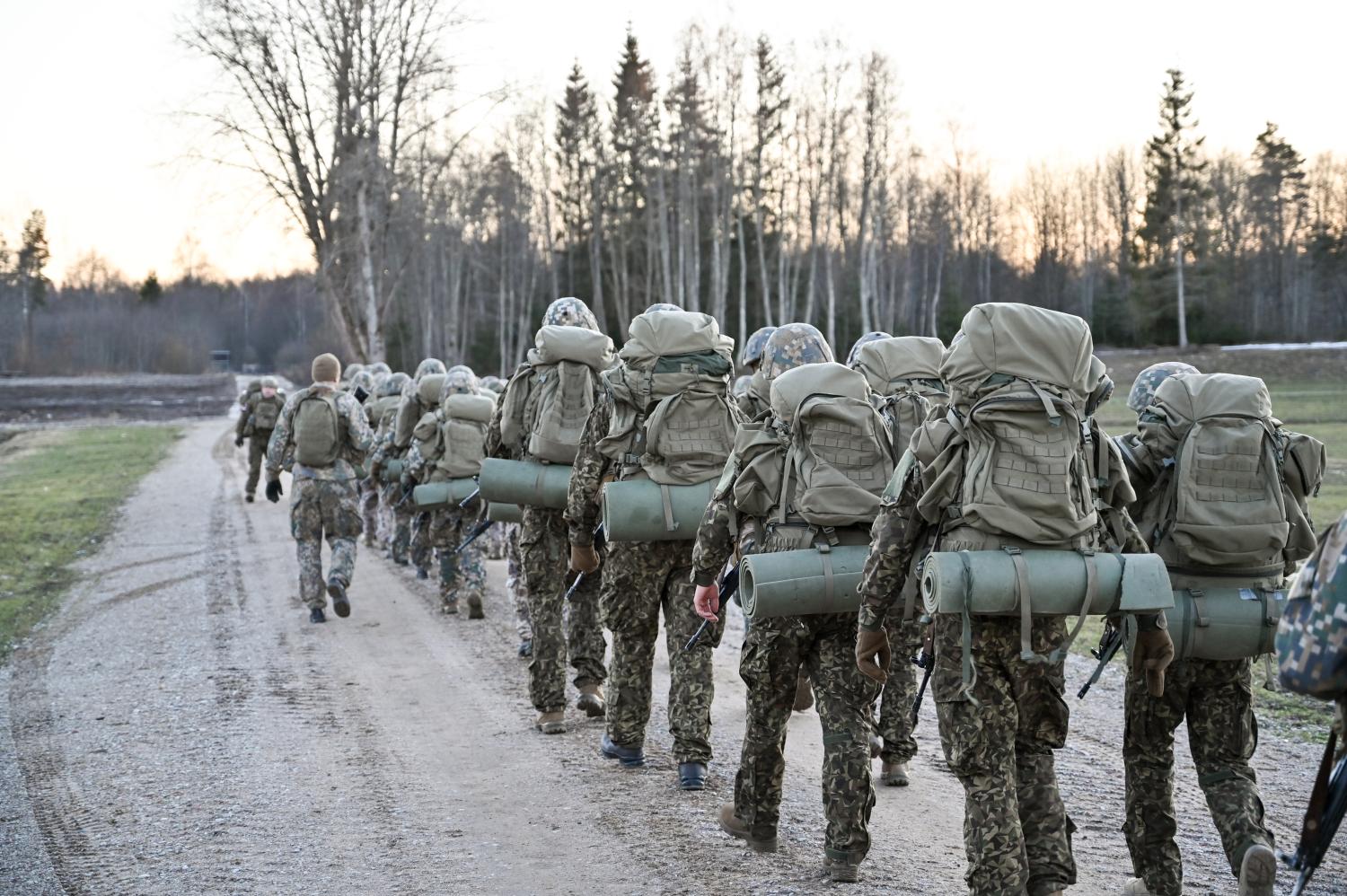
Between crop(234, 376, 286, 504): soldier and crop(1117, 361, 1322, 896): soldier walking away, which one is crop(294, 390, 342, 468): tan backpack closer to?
crop(234, 376, 286, 504): soldier

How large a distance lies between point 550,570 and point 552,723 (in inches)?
36.1

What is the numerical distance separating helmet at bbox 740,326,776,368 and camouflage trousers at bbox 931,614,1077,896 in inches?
92.0

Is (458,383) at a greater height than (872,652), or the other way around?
(458,383)

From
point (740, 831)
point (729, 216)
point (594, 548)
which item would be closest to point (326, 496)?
point (594, 548)

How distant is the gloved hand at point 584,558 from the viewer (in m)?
7.20

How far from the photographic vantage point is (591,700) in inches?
317

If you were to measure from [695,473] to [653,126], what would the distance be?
43.3 meters

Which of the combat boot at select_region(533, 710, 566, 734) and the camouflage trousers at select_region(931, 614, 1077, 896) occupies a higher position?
the camouflage trousers at select_region(931, 614, 1077, 896)

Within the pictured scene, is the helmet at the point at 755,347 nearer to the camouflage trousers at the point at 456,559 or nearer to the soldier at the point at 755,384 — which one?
the soldier at the point at 755,384

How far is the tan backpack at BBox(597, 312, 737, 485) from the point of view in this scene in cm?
650

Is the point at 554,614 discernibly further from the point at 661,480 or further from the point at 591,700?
the point at 661,480

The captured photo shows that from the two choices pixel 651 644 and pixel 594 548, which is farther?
pixel 594 548

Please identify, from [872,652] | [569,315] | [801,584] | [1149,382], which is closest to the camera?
[872,652]

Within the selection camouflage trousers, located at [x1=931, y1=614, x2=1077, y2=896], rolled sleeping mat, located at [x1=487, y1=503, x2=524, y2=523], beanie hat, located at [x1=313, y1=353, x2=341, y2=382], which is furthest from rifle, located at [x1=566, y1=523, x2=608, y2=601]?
beanie hat, located at [x1=313, y1=353, x2=341, y2=382]
